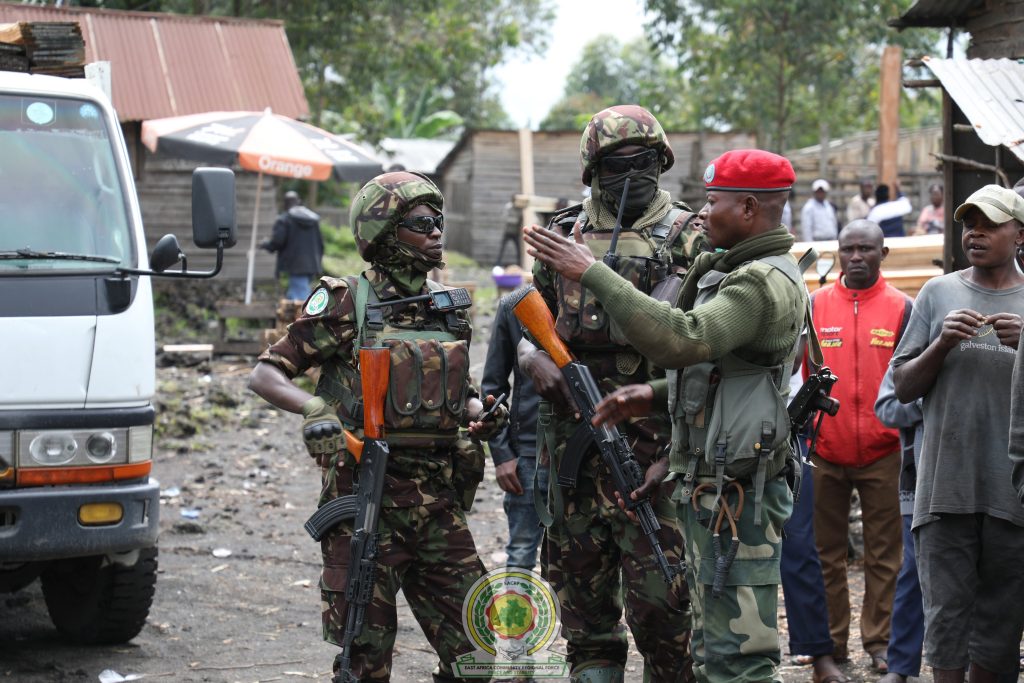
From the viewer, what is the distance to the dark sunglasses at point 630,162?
13.7 feet

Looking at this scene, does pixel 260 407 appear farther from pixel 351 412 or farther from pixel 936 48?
pixel 936 48

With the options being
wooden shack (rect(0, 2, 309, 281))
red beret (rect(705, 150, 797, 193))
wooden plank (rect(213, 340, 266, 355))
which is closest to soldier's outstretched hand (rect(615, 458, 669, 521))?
red beret (rect(705, 150, 797, 193))

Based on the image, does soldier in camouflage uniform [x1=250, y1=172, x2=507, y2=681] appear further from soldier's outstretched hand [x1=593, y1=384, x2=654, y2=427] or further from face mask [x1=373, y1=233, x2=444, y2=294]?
soldier's outstretched hand [x1=593, y1=384, x2=654, y2=427]

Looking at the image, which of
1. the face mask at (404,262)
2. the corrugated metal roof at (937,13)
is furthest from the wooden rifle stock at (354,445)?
the corrugated metal roof at (937,13)

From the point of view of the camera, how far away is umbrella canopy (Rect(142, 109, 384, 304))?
49.0 ft

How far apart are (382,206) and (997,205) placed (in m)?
2.10

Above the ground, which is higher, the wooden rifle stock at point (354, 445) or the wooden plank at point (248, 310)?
the wooden rifle stock at point (354, 445)

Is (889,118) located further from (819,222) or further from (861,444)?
(861,444)

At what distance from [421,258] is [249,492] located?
578 centimetres

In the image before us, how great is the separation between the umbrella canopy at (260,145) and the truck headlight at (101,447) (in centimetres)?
1020

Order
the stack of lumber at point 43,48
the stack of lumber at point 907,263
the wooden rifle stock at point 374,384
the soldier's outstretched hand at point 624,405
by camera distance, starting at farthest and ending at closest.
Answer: the stack of lumber at point 907,263, the stack of lumber at point 43,48, the wooden rifle stock at point 374,384, the soldier's outstretched hand at point 624,405

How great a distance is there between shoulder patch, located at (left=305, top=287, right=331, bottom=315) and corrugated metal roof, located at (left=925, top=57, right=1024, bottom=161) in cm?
378

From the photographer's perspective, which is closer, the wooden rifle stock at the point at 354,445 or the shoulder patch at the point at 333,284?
the wooden rifle stock at the point at 354,445

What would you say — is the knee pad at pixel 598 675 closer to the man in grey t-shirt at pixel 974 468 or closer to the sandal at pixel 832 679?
the man in grey t-shirt at pixel 974 468
